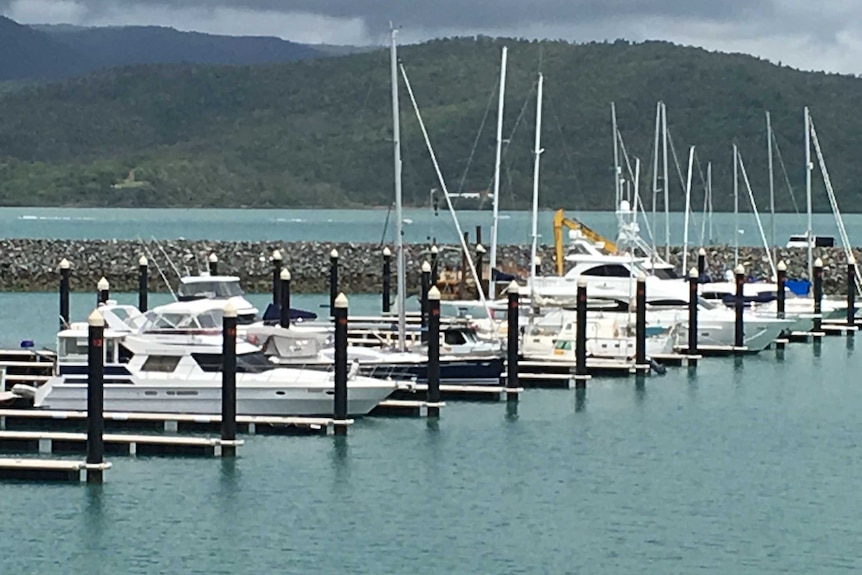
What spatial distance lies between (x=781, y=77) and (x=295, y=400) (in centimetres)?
16059

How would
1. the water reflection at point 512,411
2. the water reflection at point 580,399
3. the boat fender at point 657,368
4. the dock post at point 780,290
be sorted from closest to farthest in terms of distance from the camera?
the water reflection at point 512,411, the water reflection at point 580,399, the boat fender at point 657,368, the dock post at point 780,290

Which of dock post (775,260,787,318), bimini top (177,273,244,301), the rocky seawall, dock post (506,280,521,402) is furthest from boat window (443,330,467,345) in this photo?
the rocky seawall

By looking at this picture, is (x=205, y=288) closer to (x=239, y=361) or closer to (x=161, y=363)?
(x=161, y=363)

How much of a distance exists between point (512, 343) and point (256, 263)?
35669mm

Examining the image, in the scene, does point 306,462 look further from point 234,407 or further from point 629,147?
point 629,147

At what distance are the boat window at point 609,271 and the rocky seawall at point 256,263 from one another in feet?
56.0

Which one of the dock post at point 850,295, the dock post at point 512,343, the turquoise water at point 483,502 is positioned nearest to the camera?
the turquoise water at point 483,502

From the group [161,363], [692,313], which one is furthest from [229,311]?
[692,313]

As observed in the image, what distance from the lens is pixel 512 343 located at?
3750cm

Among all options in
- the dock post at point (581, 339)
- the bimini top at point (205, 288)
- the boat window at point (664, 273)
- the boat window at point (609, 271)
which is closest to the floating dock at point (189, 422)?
the dock post at point (581, 339)

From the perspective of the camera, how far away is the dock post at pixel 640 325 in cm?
4178

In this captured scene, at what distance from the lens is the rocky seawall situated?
70.7 metres

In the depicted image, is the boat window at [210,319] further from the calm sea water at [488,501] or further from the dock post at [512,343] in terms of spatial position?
the dock post at [512,343]

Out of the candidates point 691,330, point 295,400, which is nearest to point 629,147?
point 691,330
